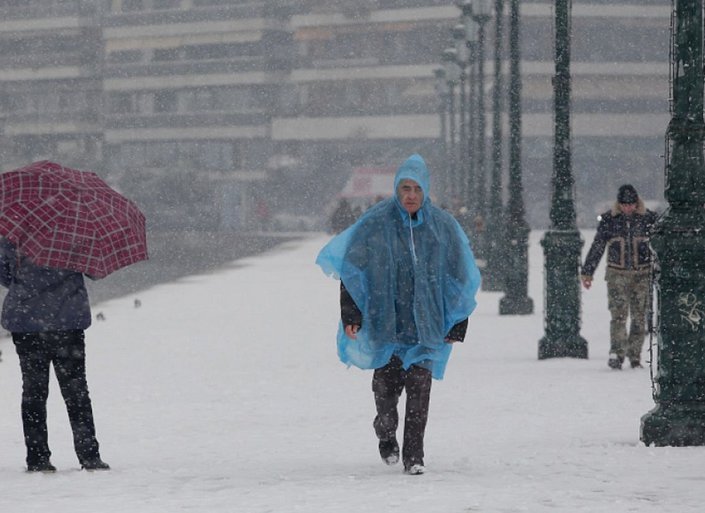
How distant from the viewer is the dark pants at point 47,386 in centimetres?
791

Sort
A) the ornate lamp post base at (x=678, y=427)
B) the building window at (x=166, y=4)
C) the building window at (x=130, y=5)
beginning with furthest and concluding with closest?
the building window at (x=130, y=5) < the building window at (x=166, y=4) < the ornate lamp post base at (x=678, y=427)

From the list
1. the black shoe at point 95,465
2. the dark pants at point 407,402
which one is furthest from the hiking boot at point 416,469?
the black shoe at point 95,465

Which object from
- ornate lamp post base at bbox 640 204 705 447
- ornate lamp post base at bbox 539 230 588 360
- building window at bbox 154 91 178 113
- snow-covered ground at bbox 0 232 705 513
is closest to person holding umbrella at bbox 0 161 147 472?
snow-covered ground at bbox 0 232 705 513

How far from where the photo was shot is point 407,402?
25.7ft

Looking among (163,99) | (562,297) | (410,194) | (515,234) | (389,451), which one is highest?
(410,194)

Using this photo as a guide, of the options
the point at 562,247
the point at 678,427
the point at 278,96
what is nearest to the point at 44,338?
the point at 678,427

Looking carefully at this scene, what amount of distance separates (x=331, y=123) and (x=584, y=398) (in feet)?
284

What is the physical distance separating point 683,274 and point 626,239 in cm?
447

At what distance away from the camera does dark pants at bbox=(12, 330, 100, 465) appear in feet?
26.0

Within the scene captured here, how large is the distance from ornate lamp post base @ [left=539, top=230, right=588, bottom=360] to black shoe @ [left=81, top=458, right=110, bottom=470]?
7306mm

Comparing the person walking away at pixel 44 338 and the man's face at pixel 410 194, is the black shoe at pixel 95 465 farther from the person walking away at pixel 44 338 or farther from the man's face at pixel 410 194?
the man's face at pixel 410 194

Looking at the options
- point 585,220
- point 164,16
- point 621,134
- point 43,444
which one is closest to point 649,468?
point 43,444

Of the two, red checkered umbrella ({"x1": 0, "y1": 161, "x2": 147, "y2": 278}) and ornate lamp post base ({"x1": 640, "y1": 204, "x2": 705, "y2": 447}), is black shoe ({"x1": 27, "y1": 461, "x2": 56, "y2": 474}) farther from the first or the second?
ornate lamp post base ({"x1": 640, "y1": 204, "x2": 705, "y2": 447})

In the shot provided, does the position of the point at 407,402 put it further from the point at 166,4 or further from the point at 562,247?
the point at 166,4
